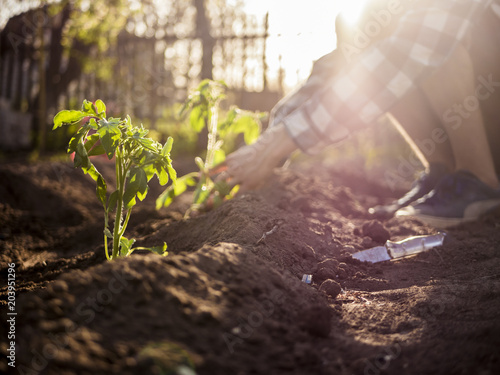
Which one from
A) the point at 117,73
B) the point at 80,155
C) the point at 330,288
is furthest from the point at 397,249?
the point at 117,73

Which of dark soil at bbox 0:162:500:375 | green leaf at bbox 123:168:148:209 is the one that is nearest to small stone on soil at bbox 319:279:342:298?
dark soil at bbox 0:162:500:375

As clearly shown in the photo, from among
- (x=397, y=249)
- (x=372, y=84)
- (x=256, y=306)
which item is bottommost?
(x=397, y=249)

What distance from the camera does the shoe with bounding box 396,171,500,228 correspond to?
2.43 meters

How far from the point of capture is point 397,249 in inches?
77.3

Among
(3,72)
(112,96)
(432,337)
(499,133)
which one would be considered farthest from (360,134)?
(3,72)

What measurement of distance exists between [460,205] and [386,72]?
2.90ft

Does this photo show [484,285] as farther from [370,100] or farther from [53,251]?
[53,251]

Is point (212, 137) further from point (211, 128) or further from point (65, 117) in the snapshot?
point (65, 117)

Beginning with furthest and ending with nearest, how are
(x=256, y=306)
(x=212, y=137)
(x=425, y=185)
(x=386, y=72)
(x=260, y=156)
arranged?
1. (x=425, y=185)
2. (x=212, y=137)
3. (x=260, y=156)
4. (x=386, y=72)
5. (x=256, y=306)

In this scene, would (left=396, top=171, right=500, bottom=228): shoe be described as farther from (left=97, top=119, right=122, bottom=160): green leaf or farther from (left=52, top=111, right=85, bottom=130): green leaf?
(left=52, top=111, right=85, bottom=130): green leaf

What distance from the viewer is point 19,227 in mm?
2592

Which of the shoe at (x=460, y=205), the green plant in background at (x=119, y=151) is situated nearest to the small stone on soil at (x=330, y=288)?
the green plant in background at (x=119, y=151)

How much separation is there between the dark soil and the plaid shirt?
22.8 inches

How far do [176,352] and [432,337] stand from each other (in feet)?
2.27
